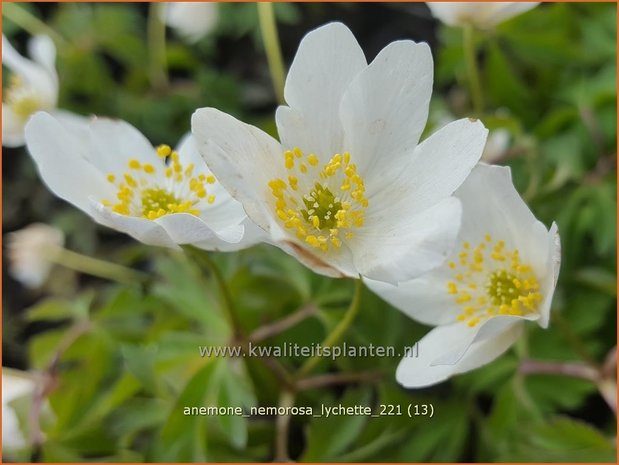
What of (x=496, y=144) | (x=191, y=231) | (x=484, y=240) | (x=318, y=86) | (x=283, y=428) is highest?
(x=318, y=86)

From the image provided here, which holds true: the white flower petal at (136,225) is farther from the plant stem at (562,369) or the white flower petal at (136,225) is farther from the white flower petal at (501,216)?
the plant stem at (562,369)

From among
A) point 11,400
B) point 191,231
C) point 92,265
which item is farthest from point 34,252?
point 191,231

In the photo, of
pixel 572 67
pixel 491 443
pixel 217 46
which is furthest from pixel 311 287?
pixel 217 46

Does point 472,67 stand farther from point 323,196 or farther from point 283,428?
point 283,428

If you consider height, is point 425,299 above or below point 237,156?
below

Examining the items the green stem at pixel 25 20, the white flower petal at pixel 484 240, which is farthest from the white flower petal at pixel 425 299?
the green stem at pixel 25 20

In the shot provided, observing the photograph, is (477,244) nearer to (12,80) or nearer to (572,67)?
(572,67)

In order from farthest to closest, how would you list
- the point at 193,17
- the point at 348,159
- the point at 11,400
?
the point at 193,17 → the point at 11,400 → the point at 348,159

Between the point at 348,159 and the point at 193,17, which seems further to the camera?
the point at 193,17
